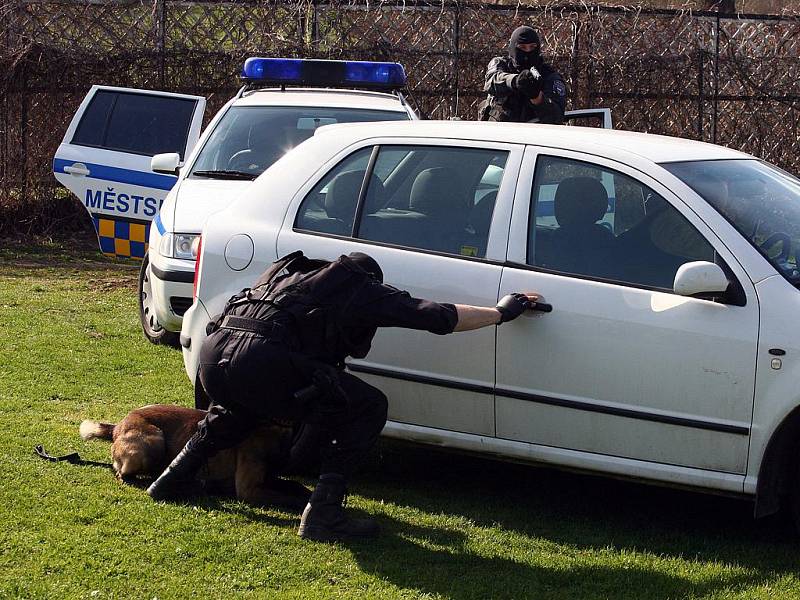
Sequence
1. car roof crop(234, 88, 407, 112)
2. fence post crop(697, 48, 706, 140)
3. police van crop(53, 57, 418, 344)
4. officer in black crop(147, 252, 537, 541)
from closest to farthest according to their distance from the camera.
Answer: officer in black crop(147, 252, 537, 541) < police van crop(53, 57, 418, 344) < car roof crop(234, 88, 407, 112) < fence post crop(697, 48, 706, 140)

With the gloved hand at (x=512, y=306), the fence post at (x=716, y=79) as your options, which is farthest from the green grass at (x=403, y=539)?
the fence post at (x=716, y=79)

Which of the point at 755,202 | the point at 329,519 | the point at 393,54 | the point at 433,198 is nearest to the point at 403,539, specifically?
the point at 329,519

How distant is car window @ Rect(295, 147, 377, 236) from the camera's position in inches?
199

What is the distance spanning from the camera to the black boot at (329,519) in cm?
443

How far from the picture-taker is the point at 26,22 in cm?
1275

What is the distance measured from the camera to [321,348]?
14.5 feet

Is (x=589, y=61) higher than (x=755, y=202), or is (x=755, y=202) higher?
(x=589, y=61)

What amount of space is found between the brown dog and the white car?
0.43 m

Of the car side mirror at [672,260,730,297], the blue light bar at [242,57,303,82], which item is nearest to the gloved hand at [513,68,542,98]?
the blue light bar at [242,57,303,82]

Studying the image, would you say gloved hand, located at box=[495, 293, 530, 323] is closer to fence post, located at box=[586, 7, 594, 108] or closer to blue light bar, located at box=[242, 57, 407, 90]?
blue light bar, located at box=[242, 57, 407, 90]

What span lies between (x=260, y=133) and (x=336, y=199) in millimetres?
3220

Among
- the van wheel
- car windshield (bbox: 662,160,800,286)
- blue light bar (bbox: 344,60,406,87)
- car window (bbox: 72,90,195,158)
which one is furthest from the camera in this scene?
car window (bbox: 72,90,195,158)

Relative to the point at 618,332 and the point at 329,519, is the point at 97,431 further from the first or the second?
the point at 618,332

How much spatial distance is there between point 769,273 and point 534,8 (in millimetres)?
9265
